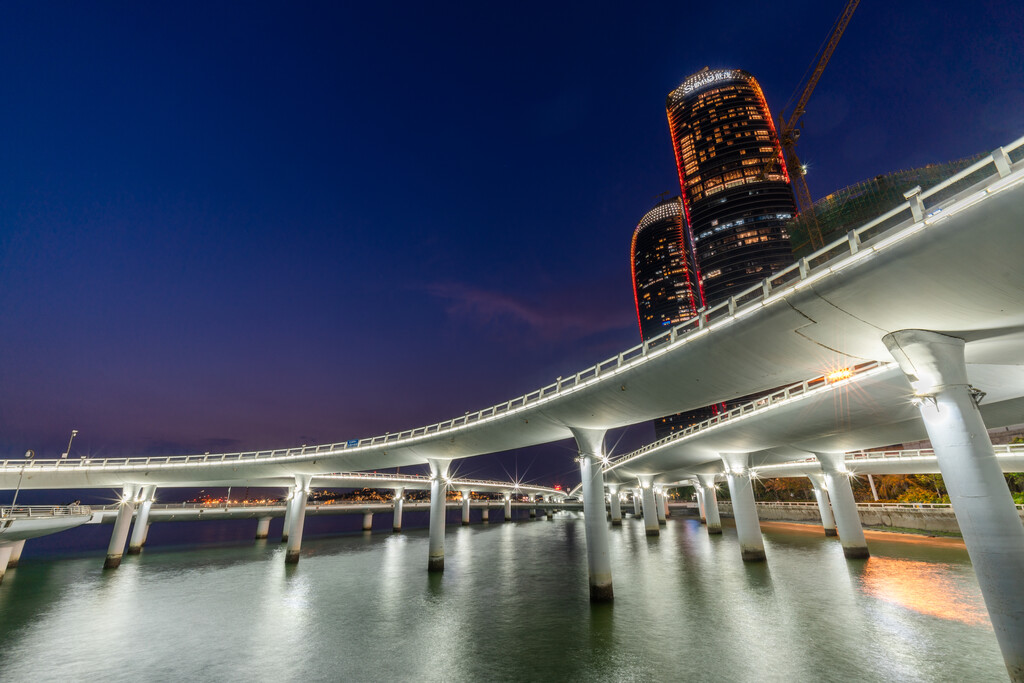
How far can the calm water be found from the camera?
15.1m

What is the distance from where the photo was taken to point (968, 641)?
52.7 feet

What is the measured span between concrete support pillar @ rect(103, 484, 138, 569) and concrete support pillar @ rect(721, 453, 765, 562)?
63838 mm

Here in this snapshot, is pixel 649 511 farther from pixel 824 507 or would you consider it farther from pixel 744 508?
pixel 744 508

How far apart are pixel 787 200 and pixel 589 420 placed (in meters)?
187

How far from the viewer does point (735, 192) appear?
571 feet

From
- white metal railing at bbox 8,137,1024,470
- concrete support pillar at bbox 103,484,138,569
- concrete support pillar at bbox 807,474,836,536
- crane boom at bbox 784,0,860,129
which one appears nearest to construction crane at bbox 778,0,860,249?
crane boom at bbox 784,0,860,129

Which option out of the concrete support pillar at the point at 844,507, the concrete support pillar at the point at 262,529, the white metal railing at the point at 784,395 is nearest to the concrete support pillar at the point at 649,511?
the white metal railing at the point at 784,395

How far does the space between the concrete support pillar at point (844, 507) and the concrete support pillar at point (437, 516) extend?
Answer: 119ft

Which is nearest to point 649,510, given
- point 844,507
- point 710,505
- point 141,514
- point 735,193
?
point 710,505

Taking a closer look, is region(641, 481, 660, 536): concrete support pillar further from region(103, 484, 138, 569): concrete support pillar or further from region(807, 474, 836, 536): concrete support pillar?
region(103, 484, 138, 569): concrete support pillar

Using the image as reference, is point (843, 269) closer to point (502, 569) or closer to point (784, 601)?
point (784, 601)

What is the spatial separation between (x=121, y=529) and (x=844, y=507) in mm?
75092

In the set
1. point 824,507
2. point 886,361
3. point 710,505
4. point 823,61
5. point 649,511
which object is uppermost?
point 823,61

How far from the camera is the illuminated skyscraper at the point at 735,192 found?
162 meters
